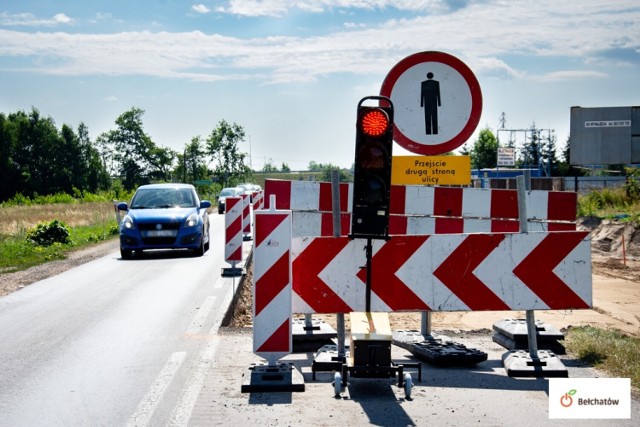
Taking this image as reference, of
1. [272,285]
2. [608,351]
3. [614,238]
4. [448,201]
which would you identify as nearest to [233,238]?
[448,201]

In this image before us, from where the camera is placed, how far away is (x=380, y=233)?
24.4ft

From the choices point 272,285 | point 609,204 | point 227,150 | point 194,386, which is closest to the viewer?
point 194,386

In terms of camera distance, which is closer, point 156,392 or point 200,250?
point 156,392

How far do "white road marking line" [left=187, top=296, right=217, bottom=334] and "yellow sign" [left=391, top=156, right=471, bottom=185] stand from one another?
3.53m

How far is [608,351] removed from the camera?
330 inches

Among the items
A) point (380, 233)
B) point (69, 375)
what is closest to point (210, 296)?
point (69, 375)

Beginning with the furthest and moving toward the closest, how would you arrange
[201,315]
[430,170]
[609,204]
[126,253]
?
[609,204] < [126,253] < [201,315] < [430,170]

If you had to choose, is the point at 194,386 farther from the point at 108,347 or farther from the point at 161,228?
the point at 161,228

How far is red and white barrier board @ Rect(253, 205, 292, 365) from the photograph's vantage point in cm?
747

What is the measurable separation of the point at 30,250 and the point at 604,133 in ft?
123

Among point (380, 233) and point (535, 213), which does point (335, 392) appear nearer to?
point (380, 233)

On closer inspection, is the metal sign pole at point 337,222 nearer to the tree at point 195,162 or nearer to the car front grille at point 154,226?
the car front grille at point 154,226

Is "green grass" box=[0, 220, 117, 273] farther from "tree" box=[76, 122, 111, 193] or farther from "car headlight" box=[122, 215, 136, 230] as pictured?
"tree" box=[76, 122, 111, 193]

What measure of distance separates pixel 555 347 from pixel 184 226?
43.7 feet
